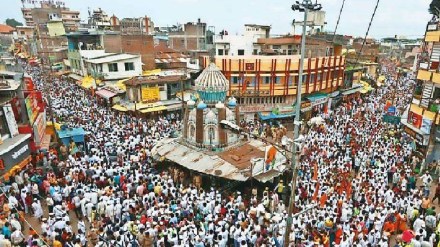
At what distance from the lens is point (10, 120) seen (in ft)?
55.4

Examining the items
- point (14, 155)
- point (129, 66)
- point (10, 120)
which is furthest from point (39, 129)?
point (129, 66)

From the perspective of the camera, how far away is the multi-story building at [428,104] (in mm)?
18844

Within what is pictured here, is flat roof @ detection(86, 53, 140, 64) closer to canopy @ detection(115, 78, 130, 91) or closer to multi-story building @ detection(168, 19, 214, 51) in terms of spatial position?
canopy @ detection(115, 78, 130, 91)

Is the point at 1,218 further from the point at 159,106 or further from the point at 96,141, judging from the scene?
the point at 159,106

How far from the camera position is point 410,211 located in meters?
13.2

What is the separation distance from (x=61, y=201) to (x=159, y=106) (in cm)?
1607

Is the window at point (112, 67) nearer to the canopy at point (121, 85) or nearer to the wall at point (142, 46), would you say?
the canopy at point (121, 85)

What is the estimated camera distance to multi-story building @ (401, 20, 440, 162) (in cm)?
1884

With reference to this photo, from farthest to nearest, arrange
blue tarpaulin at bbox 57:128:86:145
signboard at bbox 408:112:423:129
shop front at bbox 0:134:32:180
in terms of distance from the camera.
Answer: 1. signboard at bbox 408:112:423:129
2. blue tarpaulin at bbox 57:128:86:145
3. shop front at bbox 0:134:32:180

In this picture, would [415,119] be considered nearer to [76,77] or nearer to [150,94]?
[150,94]

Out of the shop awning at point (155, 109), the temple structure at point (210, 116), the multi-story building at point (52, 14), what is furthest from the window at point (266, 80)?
the multi-story building at point (52, 14)

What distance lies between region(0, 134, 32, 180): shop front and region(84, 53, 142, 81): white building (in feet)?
60.1

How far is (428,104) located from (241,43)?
24.3 meters

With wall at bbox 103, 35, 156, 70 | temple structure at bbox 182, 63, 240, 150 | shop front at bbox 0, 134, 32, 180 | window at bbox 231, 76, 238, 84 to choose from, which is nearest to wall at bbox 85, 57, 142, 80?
wall at bbox 103, 35, 156, 70
